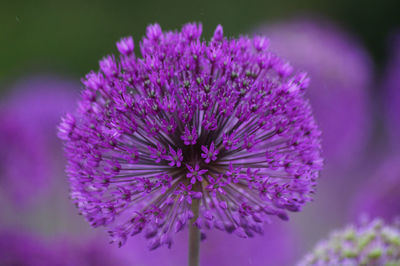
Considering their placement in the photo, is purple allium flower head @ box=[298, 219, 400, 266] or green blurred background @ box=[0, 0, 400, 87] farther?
green blurred background @ box=[0, 0, 400, 87]

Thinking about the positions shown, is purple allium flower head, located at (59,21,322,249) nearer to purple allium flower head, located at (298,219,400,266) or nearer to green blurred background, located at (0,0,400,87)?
purple allium flower head, located at (298,219,400,266)

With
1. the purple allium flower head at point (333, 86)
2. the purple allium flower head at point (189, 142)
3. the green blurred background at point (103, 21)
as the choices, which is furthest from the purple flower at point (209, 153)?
the green blurred background at point (103, 21)

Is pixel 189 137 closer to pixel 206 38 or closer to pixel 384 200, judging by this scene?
pixel 206 38

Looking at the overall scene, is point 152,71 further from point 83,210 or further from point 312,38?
point 312,38

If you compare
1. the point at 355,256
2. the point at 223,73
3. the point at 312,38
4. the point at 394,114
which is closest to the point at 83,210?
the point at 223,73

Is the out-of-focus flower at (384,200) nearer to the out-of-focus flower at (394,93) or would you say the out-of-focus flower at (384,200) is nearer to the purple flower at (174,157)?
the out-of-focus flower at (394,93)

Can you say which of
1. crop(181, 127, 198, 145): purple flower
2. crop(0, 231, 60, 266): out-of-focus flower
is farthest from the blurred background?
crop(181, 127, 198, 145): purple flower
